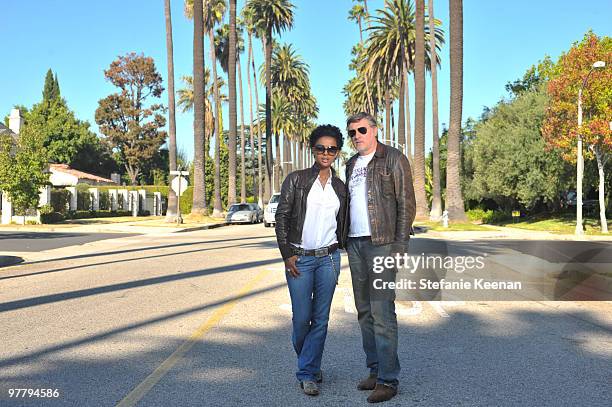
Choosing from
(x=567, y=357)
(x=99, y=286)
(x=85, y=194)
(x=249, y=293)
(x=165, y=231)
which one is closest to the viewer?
(x=567, y=357)

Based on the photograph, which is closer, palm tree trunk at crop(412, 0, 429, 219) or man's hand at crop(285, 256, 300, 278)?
man's hand at crop(285, 256, 300, 278)

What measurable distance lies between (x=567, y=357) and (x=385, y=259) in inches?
104

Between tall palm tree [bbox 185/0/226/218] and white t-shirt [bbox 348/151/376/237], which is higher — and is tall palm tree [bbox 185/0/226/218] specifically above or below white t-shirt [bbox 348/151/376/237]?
above

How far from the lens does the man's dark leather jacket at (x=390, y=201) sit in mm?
4742

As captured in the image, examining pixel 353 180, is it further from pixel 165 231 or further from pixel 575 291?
pixel 165 231

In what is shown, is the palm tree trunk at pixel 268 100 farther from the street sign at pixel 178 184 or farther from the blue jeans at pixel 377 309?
the blue jeans at pixel 377 309

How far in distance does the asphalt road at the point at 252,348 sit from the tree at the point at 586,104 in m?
21.5

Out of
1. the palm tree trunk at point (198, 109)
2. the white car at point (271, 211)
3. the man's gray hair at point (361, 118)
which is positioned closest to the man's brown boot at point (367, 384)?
the man's gray hair at point (361, 118)

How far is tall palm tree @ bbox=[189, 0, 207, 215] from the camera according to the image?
1543 inches

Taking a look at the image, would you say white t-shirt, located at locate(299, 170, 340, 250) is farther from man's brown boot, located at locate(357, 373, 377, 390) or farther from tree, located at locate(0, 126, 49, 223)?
tree, located at locate(0, 126, 49, 223)

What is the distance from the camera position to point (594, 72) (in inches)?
1160

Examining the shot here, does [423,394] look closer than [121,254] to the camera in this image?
Yes

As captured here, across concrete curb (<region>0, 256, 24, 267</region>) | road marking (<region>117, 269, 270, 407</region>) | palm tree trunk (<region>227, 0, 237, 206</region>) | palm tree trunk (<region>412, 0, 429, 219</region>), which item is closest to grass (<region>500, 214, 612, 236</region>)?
palm tree trunk (<region>412, 0, 429, 219</region>)

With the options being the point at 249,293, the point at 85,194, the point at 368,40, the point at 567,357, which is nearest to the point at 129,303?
the point at 249,293
